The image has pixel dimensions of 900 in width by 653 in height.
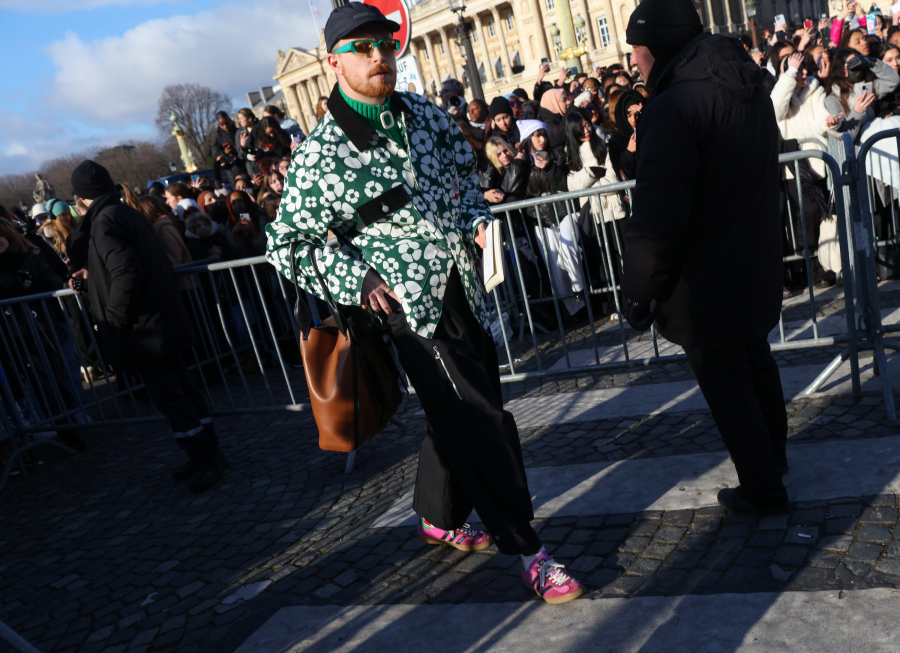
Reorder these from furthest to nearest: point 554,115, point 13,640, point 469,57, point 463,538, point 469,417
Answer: point 469,57, point 554,115, point 463,538, point 469,417, point 13,640

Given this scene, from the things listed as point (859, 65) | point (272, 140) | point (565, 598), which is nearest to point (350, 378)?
point (565, 598)

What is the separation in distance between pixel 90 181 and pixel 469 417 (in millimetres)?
3206

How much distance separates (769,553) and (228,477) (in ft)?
11.0

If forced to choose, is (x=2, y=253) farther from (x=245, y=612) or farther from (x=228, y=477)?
(x=245, y=612)

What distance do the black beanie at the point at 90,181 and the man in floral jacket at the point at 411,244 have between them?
2.52 m

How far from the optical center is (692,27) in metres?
2.63

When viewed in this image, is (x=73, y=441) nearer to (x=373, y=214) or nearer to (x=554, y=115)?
(x=373, y=214)

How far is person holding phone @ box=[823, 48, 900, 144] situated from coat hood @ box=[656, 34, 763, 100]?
5116 mm

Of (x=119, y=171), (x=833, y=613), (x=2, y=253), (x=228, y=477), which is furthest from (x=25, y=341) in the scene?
(x=119, y=171)

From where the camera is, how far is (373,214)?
8.54 ft

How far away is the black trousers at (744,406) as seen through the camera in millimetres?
2855

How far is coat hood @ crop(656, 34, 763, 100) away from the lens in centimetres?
251

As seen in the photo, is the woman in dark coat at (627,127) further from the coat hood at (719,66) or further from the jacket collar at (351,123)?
the jacket collar at (351,123)

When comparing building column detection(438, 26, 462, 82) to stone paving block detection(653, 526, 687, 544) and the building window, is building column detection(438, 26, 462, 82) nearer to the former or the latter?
the building window
